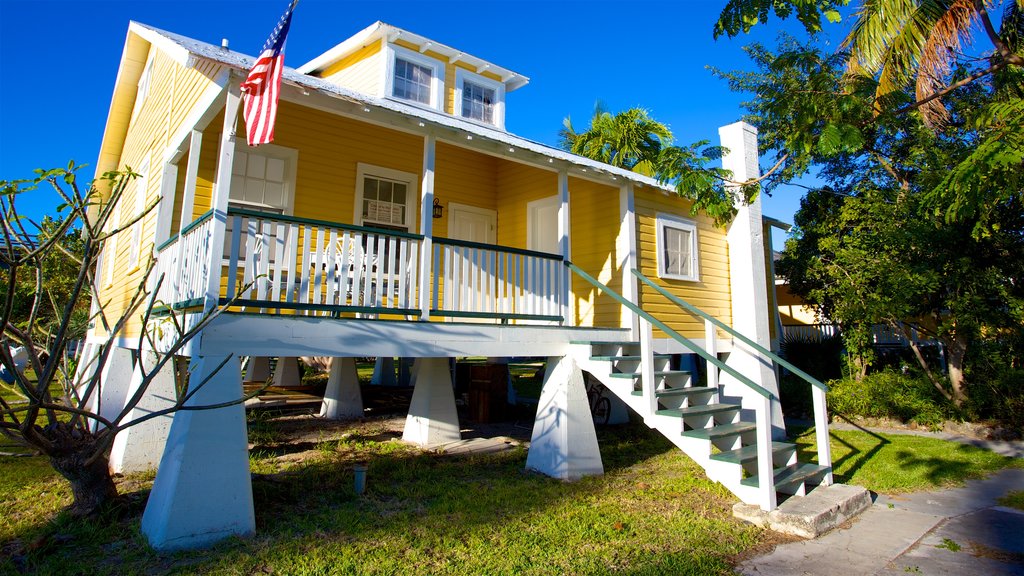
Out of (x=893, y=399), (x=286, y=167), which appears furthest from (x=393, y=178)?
(x=893, y=399)

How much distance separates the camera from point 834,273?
11281 millimetres

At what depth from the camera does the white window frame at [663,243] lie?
30.3ft

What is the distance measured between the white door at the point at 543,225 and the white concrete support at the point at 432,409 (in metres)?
Result: 2.57

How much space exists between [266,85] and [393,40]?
833cm

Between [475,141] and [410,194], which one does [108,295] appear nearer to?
[410,194]

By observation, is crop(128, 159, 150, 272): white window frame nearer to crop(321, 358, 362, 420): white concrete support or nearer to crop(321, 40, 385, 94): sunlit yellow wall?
crop(321, 358, 362, 420): white concrete support

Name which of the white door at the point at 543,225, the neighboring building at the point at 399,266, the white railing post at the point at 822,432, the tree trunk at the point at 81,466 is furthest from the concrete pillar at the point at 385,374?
the white railing post at the point at 822,432

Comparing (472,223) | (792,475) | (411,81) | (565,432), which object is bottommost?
(792,475)

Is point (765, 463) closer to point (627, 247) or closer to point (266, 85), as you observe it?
point (627, 247)

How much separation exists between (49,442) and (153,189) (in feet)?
16.9

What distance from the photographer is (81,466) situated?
4.80 m

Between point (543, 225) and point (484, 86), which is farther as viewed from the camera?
point (484, 86)

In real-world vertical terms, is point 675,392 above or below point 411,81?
below

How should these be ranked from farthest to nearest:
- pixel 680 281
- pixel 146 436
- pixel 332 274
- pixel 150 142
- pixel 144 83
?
pixel 144 83, pixel 680 281, pixel 150 142, pixel 146 436, pixel 332 274
